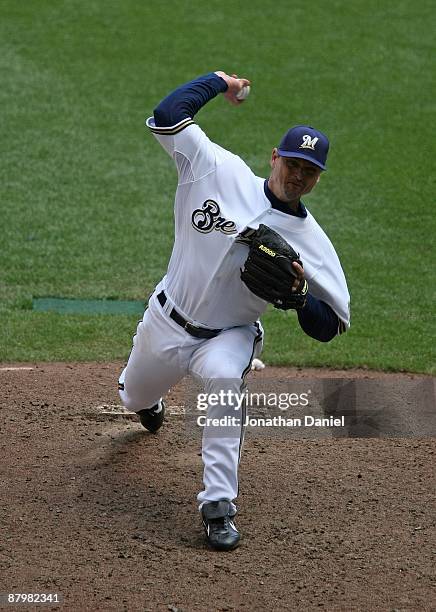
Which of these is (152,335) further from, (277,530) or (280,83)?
(280,83)

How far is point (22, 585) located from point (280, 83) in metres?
8.59

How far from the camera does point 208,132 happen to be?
426 inches

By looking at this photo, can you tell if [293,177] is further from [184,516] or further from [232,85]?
[184,516]

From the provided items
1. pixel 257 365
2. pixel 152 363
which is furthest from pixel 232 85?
pixel 257 365

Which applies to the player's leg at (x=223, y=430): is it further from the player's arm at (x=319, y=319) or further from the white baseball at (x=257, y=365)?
the white baseball at (x=257, y=365)

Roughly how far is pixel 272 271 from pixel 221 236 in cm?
39

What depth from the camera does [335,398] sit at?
668cm

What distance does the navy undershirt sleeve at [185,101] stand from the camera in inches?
199

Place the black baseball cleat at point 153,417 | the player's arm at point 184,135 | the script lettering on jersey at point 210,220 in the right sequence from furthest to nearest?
the black baseball cleat at point 153,417
the player's arm at point 184,135
the script lettering on jersey at point 210,220

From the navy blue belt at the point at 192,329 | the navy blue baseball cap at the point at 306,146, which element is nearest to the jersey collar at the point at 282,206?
the navy blue baseball cap at the point at 306,146

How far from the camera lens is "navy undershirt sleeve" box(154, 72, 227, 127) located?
506cm

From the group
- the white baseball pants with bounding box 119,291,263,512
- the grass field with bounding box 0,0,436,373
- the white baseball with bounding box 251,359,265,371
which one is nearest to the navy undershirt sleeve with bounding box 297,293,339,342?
the white baseball pants with bounding box 119,291,263,512

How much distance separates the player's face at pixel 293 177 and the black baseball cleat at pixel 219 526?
1.41 metres

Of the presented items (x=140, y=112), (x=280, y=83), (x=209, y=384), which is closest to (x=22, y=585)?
(x=209, y=384)
